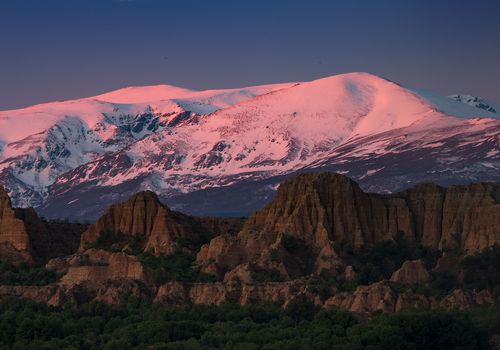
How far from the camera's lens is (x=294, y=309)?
10388 cm

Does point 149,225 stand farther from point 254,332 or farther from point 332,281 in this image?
A: point 254,332

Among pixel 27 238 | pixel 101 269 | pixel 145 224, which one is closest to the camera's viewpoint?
pixel 101 269

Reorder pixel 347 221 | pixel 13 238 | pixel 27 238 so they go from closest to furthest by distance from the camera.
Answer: pixel 347 221
pixel 13 238
pixel 27 238

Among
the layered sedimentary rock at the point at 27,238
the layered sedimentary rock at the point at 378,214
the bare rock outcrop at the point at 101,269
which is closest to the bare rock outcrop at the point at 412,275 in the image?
the layered sedimentary rock at the point at 378,214

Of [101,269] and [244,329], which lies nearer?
[244,329]

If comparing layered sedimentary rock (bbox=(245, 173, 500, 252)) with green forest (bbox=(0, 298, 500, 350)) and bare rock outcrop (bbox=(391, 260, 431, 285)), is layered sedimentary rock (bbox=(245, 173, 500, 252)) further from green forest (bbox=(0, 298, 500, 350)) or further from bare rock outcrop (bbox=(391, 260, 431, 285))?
green forest (bbox=(0, 298, 500, 350))

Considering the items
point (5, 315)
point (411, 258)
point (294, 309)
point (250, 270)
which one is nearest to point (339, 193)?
point (411, 258)

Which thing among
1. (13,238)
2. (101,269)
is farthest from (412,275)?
(13,238)

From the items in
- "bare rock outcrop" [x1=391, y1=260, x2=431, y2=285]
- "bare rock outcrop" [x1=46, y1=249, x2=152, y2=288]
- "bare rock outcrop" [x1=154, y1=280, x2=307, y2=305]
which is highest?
"bare rock outcrop" [x1=46, y1=249, x2=152, y2=288]

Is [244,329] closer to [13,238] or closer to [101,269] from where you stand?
[101,269]

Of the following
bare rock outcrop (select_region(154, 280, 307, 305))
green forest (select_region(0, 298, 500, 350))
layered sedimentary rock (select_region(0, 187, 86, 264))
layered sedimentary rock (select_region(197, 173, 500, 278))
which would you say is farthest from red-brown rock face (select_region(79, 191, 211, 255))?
green forest (select_region(0, 298, 500, 350))

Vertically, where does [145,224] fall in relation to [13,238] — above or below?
below

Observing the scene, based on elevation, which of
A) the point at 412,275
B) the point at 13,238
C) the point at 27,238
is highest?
the point at 13,238

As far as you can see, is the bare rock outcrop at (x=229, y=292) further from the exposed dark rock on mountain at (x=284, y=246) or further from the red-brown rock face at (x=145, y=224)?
the red-brown rock face at (x=145, y=224)
